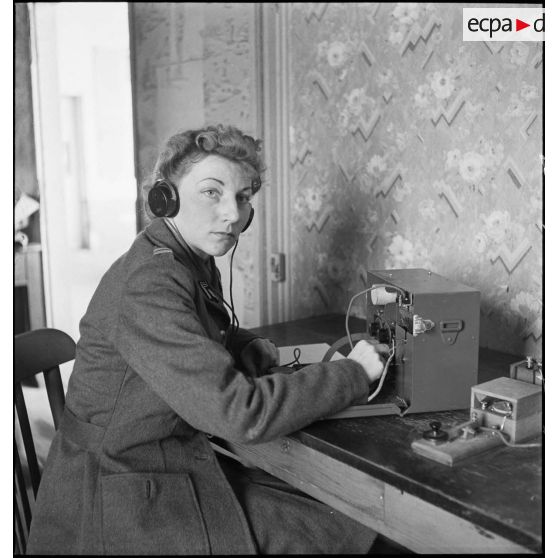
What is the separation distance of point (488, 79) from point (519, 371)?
89 cm

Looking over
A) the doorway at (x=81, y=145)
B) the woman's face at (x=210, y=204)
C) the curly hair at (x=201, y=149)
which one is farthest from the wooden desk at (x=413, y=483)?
the doorway at (x=81, y=145)

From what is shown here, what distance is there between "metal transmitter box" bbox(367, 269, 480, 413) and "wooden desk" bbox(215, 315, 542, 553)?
42 millimetres

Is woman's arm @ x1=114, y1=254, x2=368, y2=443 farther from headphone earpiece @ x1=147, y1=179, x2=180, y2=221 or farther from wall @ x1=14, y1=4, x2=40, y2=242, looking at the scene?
wall @ x1=14, y1=4, x2=40, y2=242

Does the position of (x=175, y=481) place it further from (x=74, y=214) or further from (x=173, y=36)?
(x=74, y=214)

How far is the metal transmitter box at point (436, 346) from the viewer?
134cm

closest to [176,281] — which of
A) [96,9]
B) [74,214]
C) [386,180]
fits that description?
[386,180]

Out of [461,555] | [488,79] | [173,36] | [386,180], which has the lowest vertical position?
[461,555]

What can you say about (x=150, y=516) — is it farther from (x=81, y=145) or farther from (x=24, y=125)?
(x=81, y=145)

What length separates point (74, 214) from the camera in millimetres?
8234

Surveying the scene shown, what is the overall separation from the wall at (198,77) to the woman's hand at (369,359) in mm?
1299

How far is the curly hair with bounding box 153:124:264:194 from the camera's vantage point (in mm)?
1460

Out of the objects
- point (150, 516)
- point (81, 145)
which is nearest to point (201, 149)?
point (150, 516)


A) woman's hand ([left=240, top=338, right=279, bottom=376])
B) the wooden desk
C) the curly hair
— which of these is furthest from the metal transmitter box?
the curly hair

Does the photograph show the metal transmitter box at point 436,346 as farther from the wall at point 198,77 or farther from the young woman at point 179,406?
→ the wall at point 198,77
